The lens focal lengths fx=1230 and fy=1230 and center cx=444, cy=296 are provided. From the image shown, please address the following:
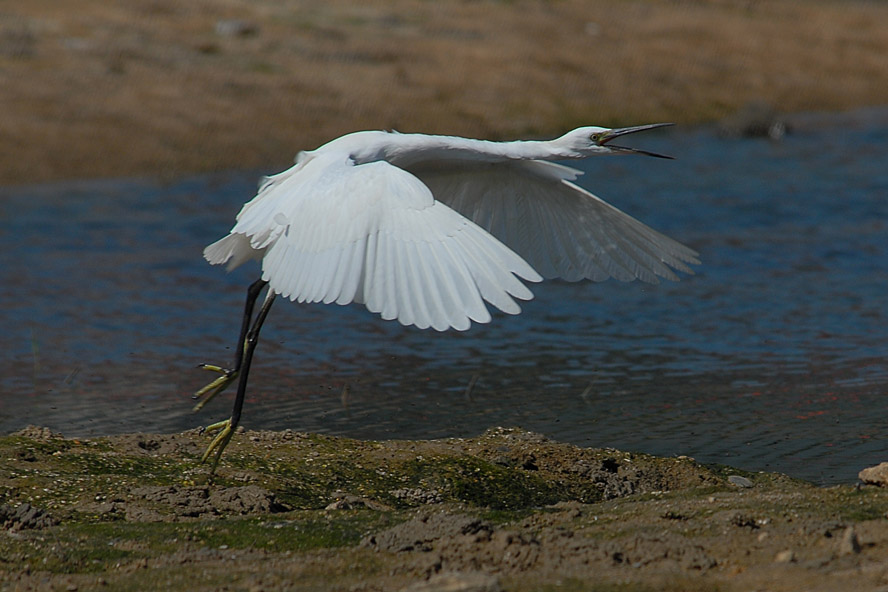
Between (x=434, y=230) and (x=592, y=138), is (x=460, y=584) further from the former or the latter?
(x=592, y=138)

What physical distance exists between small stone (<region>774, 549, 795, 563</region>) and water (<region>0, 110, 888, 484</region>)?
208 centimetres

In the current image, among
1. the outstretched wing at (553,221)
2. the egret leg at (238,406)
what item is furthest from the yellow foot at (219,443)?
the outstretched wing at (553,221)

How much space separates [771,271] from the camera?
440 inches

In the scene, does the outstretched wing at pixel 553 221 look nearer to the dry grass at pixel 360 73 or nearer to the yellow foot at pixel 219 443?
the yellow foot at pixel 219 443

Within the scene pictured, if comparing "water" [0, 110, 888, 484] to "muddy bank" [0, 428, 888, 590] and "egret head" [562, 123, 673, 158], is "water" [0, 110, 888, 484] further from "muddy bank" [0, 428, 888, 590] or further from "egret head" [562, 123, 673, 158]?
"egret head" [562, 123, 673, 158]

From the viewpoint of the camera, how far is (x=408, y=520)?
4285 millimetres

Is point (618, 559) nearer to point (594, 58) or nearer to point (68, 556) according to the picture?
point (68, 556)

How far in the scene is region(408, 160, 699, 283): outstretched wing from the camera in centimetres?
596

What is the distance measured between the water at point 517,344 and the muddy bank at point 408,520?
0.92 meters

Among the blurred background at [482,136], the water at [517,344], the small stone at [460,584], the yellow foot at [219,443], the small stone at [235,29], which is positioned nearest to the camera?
the small stone at [460,584]

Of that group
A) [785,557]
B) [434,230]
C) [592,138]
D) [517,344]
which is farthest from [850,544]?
[517,344]

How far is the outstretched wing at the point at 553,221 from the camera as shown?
5.96 meters

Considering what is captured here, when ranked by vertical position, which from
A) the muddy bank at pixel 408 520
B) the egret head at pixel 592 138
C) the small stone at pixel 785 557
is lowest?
the muddy bank at pixel 408 520

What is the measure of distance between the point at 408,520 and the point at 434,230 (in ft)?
3.37
